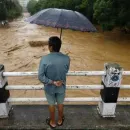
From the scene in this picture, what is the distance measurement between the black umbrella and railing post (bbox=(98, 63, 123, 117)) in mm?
733

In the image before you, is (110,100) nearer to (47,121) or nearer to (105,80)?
(105,80)

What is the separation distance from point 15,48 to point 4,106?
14.4 m

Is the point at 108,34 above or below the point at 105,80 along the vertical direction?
below

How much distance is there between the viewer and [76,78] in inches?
413

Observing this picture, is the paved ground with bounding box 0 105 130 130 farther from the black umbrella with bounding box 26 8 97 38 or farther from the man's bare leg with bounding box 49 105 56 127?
the black umbrella with bounding box 26 8 97 38

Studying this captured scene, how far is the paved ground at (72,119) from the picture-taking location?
3.80m

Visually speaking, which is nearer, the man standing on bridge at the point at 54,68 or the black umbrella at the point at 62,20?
the man standing on bridge at the point at 54,68

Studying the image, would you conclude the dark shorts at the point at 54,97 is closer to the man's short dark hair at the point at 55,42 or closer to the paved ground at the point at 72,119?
the paved ground at the point at 72,119

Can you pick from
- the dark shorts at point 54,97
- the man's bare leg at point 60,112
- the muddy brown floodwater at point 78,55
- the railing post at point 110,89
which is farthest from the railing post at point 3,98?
the muddy brown floodwater at point 78,55

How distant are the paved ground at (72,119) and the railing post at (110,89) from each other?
0.15 meters

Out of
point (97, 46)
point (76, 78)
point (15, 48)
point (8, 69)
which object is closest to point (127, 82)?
point (76, 78)

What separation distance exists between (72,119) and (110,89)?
0.84m

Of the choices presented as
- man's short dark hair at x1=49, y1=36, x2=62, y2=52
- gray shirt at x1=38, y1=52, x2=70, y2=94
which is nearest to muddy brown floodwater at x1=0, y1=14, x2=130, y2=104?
gray shirt at x1=38, y1=52, x2=70, y2=94

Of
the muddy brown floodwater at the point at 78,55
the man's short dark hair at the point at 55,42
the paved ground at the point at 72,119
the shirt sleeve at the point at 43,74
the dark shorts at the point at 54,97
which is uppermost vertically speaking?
the man's short dark hair at the point at 55,42
